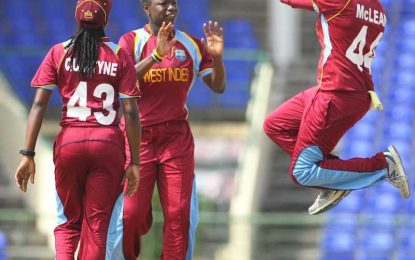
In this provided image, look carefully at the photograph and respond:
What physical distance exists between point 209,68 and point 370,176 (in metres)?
1.45

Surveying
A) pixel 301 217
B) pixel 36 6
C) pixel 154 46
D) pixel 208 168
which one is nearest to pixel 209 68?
pixel 154 46

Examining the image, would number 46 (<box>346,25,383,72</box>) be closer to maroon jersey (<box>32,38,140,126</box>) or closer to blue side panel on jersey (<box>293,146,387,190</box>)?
blue side panel on jersey (<box>293,146,387,190</box>)

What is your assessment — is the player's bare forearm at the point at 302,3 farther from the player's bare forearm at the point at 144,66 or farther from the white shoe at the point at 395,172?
the white shoe at the point at 395,172

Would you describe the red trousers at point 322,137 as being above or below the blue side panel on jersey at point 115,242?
above

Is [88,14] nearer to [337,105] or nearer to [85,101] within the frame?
[85,101]

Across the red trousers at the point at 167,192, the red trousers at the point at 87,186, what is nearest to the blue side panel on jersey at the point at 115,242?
the red trousers at the point at 167,192

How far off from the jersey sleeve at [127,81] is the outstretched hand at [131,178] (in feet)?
1.65

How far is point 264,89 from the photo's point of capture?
56.7ft

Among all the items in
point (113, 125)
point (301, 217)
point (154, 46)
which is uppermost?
point (154, 46)

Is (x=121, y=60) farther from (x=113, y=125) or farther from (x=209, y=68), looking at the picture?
(x=209, y=68)

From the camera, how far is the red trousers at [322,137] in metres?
9.55

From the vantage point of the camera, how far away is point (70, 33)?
19297 millimetres

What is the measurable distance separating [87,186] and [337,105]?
1927 mm

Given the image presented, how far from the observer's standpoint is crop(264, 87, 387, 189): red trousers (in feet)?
31.3
